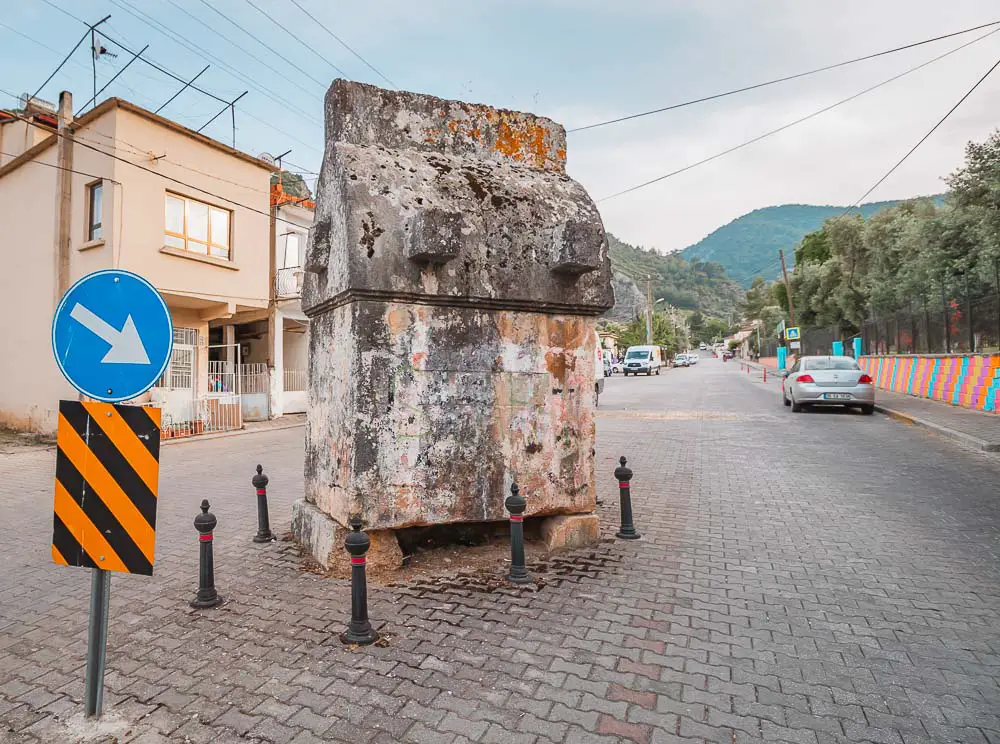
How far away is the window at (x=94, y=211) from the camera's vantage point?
13.8 meters

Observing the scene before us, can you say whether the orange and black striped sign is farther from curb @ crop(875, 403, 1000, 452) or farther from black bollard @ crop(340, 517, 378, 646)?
curb @ crop(875, 403, 1000, 452)

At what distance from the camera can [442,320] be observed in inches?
173

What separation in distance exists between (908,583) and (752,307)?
98081mm

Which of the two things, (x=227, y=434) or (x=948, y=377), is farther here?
(x=948, y=377)

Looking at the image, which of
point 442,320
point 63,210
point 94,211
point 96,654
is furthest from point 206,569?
point 63,210

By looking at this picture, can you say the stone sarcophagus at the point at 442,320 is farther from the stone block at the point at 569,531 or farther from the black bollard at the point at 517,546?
the black bollard at the point at 517,546

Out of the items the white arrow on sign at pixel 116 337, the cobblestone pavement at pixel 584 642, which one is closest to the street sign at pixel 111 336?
the white arrow on sign at pixel 116 337

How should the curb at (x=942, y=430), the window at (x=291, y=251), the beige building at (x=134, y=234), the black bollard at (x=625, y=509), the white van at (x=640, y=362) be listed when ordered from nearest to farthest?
the black bollard at (x=625, y=509), the curb at (x=942, y=430), the beige building at (x=134, y=234), the window at (x=291, y=251), the white van at (x=640, y=362)

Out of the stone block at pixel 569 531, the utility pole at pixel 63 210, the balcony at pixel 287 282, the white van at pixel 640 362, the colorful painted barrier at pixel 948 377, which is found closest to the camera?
the stone block at pixel 569 531

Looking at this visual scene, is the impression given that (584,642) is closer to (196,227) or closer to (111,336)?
(111,336)

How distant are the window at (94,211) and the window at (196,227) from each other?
143 cm

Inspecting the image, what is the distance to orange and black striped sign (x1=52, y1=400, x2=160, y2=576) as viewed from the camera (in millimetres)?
2703

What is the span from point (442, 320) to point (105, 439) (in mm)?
2316

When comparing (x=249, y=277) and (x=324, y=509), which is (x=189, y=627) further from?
(x=249, y=277)
